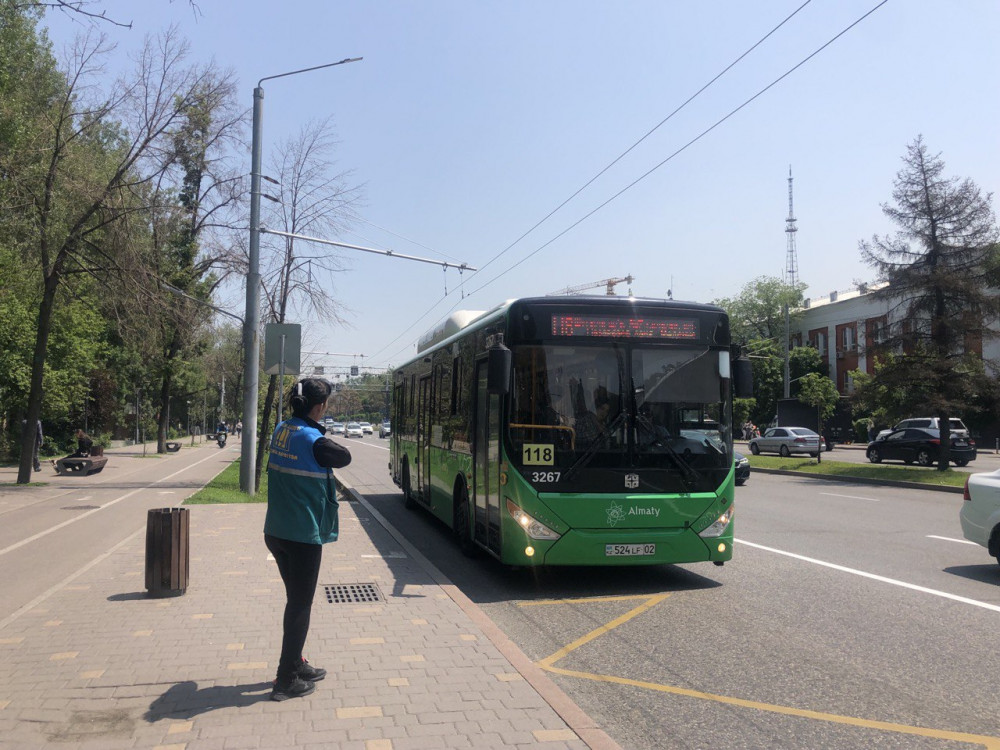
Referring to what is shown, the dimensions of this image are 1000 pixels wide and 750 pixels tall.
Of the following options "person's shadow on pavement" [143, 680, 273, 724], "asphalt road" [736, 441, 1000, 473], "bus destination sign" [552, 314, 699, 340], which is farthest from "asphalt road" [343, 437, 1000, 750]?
"asphalt road" [736, 441, 1000, 473]

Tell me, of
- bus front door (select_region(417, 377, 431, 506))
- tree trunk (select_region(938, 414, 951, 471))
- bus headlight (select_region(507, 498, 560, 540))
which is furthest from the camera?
tree trunk (select_region(938, 414, 951, 471))

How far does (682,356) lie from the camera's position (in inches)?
355

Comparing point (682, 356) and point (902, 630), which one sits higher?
point (682, 356)

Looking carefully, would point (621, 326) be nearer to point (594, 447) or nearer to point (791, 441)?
point (594, 447)

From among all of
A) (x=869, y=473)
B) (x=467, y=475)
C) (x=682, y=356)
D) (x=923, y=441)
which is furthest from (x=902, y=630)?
(x=923, y=441)

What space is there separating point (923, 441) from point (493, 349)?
100 ft

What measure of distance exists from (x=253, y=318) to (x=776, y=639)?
13.1m

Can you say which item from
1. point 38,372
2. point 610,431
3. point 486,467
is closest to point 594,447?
point 610,431

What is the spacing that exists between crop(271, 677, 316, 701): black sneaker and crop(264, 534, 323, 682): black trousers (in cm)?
4

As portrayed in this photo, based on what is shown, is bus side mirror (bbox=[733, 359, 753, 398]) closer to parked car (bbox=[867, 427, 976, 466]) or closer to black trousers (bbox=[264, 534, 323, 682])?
black trousers (bbox=[264, 534, 323, 682])

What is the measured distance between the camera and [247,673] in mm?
5539

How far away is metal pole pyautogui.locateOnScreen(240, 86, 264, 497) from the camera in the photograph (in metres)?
17.3

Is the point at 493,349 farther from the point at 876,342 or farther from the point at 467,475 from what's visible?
the point at 876,342

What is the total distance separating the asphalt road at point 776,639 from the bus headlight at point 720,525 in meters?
0.56
